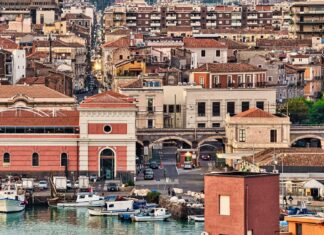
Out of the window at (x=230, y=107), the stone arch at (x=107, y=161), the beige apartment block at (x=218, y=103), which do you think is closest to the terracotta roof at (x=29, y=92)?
the beige apartment block at (x=218, y=103)

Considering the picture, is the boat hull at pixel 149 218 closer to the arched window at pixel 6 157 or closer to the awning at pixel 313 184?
the awning at pixel 313 184

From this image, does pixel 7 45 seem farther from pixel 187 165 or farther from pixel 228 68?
pixel 187 165

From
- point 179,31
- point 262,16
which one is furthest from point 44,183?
point 262,16

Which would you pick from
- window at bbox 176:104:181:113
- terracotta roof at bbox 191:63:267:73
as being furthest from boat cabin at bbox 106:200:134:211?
terracotta roof at bbox 191:63:267:73

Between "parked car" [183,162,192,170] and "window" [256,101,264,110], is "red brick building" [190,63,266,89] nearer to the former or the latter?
"window" [256,101,264,110]

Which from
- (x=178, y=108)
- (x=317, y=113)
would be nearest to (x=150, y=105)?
(x=178, y=108)

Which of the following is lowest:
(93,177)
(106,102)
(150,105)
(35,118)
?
(93,177)
